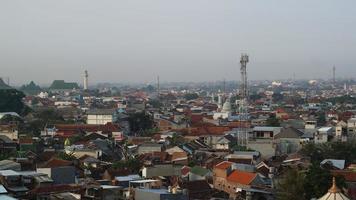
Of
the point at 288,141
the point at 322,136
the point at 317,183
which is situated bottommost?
the point at 288,141

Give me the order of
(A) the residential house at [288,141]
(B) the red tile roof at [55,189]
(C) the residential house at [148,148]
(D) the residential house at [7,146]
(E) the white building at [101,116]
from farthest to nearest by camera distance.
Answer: (E) the white building at [101,116], (A) the residential house at [288,141], (C) the residential house at [148,148], (D) the residential house at [7,146], (B) the red tile roof at [55,189]

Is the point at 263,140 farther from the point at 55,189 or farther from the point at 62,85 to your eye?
the point at 62,85

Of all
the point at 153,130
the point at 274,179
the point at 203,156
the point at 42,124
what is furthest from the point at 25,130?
the point at 274,179

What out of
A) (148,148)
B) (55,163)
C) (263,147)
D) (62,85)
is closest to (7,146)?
(148,148)

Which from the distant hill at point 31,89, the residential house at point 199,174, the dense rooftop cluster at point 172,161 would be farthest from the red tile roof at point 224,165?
the distant hill at point 31,89

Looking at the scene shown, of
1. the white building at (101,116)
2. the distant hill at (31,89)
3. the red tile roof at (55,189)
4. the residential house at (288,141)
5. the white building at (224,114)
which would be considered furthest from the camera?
the distant hill at (31,89)

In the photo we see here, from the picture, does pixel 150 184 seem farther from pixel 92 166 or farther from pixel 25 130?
pixel 25 130

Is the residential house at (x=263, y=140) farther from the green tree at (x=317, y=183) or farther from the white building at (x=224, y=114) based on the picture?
the white building at (x=224, y=114)

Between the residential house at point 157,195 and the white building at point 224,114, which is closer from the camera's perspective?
the residential house at point 157,195

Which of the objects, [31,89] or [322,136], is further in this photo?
[31,89]
